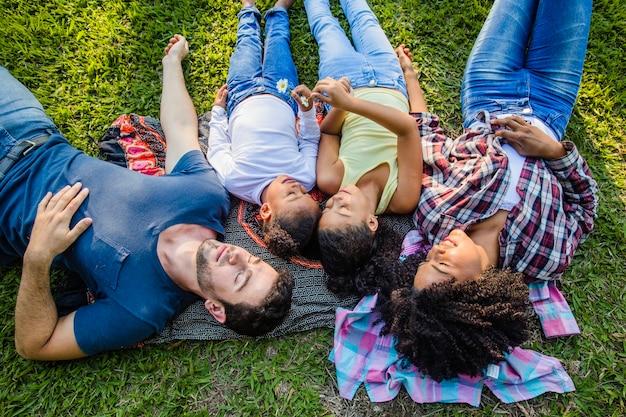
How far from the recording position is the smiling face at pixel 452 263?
2984 millimetres

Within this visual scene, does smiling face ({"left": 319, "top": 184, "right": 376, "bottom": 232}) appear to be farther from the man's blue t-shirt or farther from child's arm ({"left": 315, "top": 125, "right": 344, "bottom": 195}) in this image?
the man's blue t-shirt

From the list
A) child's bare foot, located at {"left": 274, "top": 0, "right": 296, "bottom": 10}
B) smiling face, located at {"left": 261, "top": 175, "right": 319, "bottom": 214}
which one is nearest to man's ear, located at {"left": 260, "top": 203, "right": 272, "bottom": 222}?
smiling face, located at {"left": 261, "top": 175, "right": 319, "bottom": 214}

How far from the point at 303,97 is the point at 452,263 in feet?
6.12

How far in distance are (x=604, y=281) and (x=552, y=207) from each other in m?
0.96

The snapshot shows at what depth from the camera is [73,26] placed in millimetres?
4383

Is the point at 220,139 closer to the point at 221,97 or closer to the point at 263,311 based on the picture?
the point at 221,97

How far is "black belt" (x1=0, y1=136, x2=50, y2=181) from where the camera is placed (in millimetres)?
3348

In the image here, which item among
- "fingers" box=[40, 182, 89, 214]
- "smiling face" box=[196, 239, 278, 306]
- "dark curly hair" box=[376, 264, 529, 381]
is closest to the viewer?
"dark curly hair" box=[376, 264, 529, 381]

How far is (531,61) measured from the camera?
386cm

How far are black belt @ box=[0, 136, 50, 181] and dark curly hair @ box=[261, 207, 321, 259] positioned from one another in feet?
6.55

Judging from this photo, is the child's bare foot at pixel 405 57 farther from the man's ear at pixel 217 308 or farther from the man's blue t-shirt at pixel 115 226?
the man's ear at pixel 217 308

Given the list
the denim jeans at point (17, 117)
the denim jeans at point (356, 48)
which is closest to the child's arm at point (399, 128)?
the denim jeans at point (356, 48)

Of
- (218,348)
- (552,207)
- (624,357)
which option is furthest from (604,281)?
(218,348)

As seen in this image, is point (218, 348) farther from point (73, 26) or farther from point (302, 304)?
point (73, 26)
